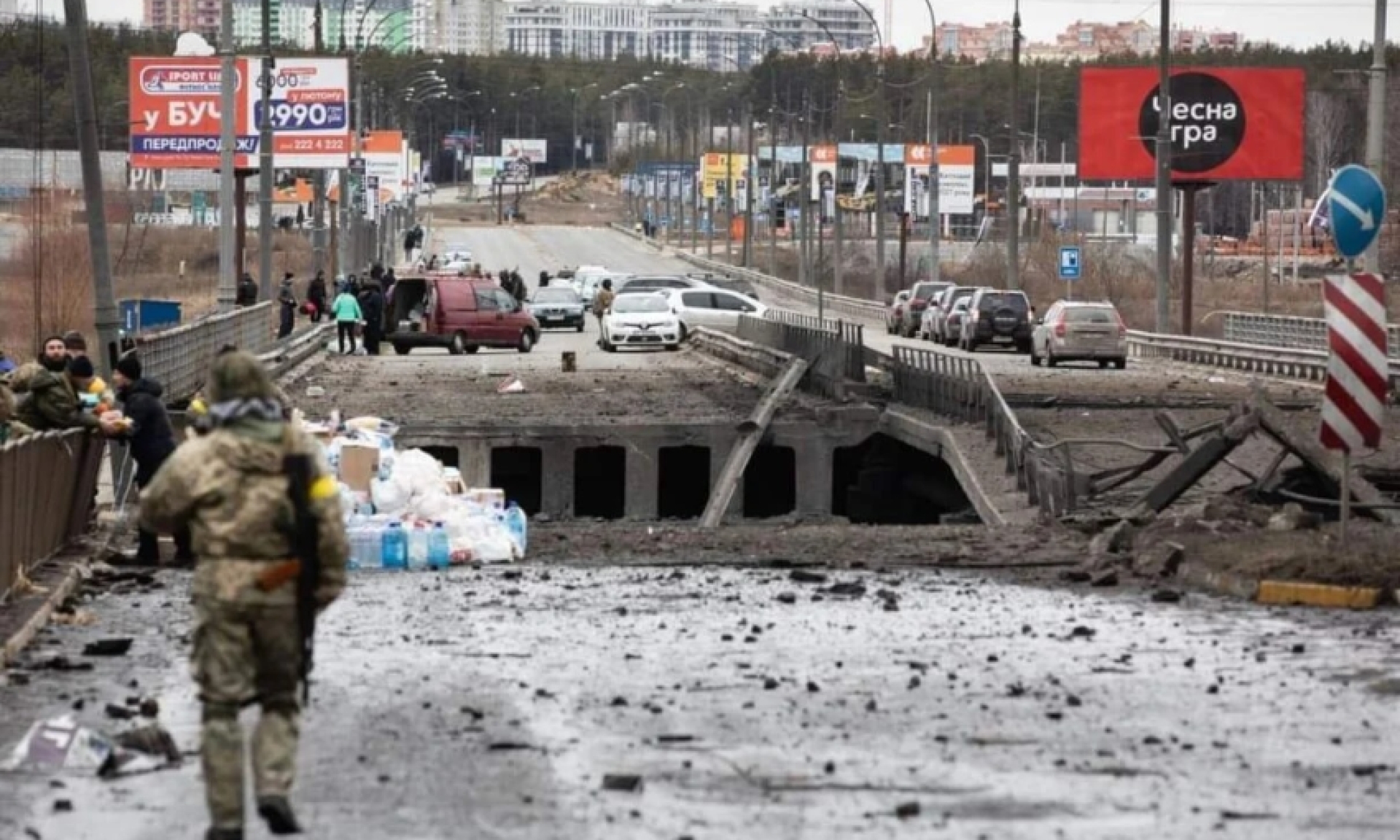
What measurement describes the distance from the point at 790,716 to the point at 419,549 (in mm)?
8800

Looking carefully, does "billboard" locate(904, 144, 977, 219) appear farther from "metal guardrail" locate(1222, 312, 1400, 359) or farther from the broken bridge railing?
the broken bridge railing

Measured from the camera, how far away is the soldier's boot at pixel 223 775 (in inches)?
381

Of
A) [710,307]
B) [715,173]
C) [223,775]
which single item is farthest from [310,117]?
[715,173]

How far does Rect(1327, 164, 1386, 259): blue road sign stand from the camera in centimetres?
1944

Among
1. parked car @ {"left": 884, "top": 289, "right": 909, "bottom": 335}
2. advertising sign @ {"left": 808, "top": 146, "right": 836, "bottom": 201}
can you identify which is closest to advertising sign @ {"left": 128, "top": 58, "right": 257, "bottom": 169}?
parked car @ {"left": 884, "top": 289, "right": 909, "bottom": 335}

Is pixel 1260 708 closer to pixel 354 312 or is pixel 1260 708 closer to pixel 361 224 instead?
pixel 354 312

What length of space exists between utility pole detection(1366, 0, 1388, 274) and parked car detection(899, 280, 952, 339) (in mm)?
30825

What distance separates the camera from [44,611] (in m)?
17.2

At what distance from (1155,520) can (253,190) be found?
114 metres

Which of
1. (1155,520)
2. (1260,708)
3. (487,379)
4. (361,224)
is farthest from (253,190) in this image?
(1260,708)

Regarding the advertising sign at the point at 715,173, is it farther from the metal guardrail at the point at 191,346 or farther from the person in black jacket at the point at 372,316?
the metal guardrail at the point at 191,346

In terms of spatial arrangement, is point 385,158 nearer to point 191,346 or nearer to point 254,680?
point 191,346

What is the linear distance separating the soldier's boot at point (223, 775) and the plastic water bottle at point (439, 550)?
1158 cm

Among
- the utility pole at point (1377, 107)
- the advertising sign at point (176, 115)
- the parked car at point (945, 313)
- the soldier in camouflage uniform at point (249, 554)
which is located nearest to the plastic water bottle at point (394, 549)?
the soldier in camouflage uniform at point (249, 554)
